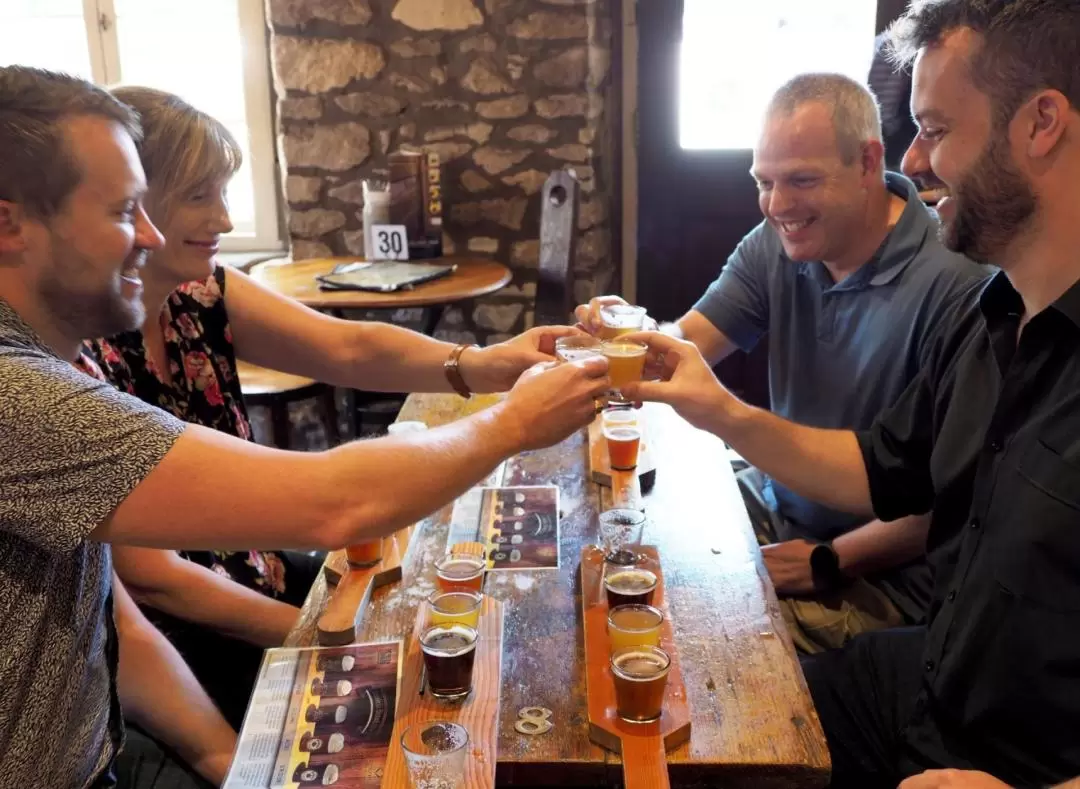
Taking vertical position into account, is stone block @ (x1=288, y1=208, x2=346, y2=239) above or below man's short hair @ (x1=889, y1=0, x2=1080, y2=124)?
below

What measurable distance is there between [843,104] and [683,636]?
4.79ft

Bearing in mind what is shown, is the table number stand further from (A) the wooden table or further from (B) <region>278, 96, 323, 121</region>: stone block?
(B) <region>278, 96, 323, 121</region>: stone block

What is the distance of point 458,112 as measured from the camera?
13.4ft

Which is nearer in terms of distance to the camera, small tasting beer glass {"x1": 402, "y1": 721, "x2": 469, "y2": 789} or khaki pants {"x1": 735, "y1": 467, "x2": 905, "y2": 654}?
small tasting beer glass {"x1": 402, "y1": 721, "x2": 469, "y2": 789}

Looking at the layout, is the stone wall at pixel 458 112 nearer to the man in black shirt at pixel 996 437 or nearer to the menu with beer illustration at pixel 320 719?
the man in black shirt at pixel 996 437

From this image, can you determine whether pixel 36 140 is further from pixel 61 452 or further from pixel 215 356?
pixel 215 356

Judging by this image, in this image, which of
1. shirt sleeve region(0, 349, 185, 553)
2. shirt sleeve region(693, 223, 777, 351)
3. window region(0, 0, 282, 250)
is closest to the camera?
shirt sleeve region(0, 349, 185, 553)

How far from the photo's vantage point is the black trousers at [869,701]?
1712 millimetres

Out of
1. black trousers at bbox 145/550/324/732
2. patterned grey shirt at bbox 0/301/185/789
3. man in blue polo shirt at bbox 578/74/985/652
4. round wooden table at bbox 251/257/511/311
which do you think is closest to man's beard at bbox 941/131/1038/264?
man in blue polo shirt at bbox 578/74/985/652

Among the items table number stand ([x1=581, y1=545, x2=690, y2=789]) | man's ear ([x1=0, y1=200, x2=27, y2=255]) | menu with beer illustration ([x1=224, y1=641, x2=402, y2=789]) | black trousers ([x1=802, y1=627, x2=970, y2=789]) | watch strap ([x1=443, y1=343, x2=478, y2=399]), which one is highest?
man's ear ([x1=0, y1=200, x2=27, y2=255])

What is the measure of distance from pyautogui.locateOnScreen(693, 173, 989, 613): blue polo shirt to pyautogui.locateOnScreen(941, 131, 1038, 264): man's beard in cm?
53

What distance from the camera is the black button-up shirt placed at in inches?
52.9

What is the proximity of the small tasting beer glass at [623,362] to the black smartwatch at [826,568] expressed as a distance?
1.93 feet

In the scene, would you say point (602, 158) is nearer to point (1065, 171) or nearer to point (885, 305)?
point (885, 305)
